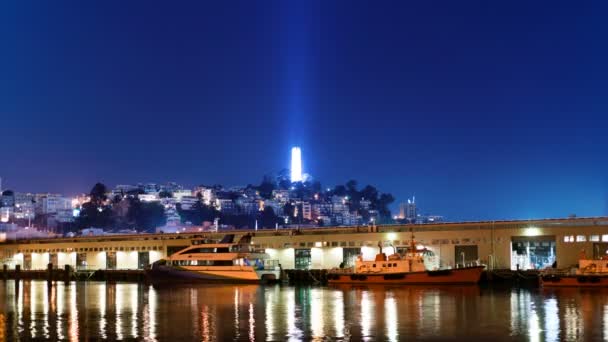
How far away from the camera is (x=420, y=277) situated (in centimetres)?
5353

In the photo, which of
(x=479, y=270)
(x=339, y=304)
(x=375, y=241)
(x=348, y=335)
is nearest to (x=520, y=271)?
(x=479, y=270)

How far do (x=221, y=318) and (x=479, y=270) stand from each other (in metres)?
25.4

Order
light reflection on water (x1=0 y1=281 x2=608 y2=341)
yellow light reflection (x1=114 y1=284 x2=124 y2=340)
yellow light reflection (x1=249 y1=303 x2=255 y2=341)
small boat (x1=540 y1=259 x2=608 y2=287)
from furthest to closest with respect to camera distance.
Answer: small boat (x1=540 y1=259 x2=608 y2=287), yellow light reflection (x1=114 y1=284 x2=124 y2=340), light reflection on water (x1=0 y1=281 x2=608 y2=341), yellow light reflection (x1=249 y1=303 x2=255 y2=341)

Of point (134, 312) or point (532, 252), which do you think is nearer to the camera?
point (134, 312)

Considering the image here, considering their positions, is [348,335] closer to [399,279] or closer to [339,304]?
[339,304]

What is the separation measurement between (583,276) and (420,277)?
34.9ft

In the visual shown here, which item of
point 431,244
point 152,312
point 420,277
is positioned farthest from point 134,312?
point 431,244

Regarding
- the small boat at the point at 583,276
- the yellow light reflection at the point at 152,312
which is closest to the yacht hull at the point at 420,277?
the small boat at the point at 583,276

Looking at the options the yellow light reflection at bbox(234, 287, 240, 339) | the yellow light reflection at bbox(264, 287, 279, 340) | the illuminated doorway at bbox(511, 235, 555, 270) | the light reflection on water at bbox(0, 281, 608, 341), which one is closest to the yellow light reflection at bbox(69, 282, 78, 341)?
the light reflection on water at bbox(0, 281, 608, 341)

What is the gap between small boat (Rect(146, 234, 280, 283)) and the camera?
61.3 m

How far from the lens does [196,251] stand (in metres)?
64.5

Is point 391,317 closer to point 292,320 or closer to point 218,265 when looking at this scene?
point 292,320

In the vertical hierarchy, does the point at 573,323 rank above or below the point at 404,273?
below

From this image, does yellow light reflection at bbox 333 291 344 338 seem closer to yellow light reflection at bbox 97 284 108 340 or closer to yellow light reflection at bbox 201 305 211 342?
yellow light reflection at bbox 201 305 211 342
